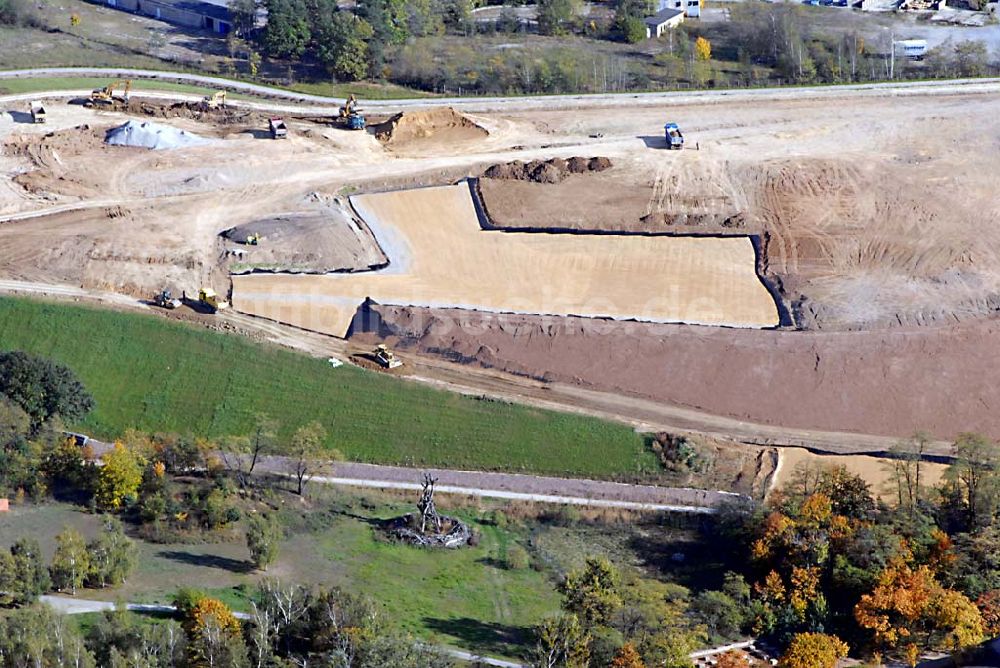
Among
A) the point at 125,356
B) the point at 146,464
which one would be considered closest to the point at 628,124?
the point at 125,356

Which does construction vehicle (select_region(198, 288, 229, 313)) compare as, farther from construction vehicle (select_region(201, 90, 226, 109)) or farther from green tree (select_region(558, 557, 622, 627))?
green tree (select_region(558, 557, 622, 627))

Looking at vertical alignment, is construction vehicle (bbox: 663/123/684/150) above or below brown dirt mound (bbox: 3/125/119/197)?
above

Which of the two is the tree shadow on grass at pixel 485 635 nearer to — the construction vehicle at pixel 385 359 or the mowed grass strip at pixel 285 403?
the mowed grass strip at pixel 285 403

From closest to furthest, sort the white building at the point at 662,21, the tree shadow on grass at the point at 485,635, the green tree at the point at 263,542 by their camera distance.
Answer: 1. the tree shadow on grass at the point at 485,635
2. the green tree at the point at 263,542
3. the white building at the point at 662,21

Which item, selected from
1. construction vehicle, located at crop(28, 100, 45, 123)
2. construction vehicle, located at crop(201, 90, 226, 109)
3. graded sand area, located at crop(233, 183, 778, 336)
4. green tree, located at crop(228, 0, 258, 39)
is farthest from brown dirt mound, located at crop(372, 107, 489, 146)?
green tree, located at crop(228, 0, 258, 39)

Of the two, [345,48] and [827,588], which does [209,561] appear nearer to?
[827,588]

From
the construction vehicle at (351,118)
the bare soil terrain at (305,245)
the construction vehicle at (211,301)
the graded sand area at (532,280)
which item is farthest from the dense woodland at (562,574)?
the construction vehicle at (351,118)

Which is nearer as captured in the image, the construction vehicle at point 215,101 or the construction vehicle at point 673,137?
the construction vehicle at point 673,137
